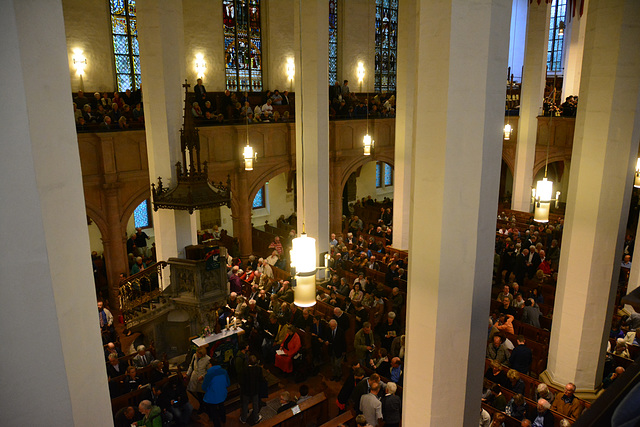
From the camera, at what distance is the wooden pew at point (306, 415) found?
687cm

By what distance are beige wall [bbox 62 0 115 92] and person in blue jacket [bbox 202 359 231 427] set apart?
1149 cm

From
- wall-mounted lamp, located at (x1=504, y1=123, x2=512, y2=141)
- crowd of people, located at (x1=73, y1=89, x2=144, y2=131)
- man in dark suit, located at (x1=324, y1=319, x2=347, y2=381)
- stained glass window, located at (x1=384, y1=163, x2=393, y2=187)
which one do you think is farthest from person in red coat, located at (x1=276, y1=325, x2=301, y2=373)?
stained glass window, located at (x1=384, y1=163, x2=393, y2=187)

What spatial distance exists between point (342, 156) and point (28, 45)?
15.0 metres

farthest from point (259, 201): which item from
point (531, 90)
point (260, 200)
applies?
point (531, 90)

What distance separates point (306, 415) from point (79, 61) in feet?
42.8

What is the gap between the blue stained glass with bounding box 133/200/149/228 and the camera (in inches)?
671

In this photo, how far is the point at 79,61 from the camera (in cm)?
1506

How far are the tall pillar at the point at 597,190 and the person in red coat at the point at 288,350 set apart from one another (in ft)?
14.7

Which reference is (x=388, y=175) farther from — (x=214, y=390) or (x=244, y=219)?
(x=214, y=390)

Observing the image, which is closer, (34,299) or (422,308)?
(34,299)

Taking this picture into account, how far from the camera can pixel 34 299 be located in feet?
8.67

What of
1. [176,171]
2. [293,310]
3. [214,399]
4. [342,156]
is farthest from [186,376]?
[342,156]

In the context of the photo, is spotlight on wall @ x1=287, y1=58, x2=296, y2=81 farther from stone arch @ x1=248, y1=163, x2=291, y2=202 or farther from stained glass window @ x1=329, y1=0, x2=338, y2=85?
stone arch @ x1=248, y1=163, x2=291, y2=202

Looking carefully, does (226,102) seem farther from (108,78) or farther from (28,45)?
(28,45)
